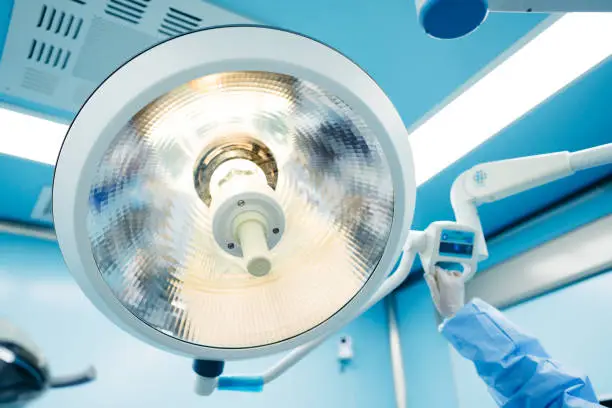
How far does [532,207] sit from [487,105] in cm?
64

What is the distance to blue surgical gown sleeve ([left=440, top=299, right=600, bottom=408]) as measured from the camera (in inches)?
39.7

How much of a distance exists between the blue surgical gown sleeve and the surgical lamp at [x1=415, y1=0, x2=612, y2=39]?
28.3 inches

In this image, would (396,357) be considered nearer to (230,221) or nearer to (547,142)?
(547,142)

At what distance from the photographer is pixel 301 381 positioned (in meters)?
2.02

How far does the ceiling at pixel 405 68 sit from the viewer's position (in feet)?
3.84

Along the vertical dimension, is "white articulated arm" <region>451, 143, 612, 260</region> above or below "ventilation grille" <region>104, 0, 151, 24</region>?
below

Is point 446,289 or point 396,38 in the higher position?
point 396,38

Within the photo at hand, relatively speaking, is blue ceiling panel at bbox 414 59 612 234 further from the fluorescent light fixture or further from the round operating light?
the round operating light

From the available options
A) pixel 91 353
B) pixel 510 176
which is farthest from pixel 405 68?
pixel 91 353

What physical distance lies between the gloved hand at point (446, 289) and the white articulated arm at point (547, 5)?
21.9 inches

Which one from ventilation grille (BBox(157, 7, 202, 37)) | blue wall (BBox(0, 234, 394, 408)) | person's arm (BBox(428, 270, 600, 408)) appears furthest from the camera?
blue wall (BBox(0, 234, 394, 408))

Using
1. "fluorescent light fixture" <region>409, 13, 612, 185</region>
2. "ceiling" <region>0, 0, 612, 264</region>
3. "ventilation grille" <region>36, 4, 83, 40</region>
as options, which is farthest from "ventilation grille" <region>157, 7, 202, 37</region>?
"fluorescent light fixture" <region>409, 13, 612, 185</region>

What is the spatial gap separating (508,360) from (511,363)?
1 centimetres

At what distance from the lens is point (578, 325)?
1.59 m
